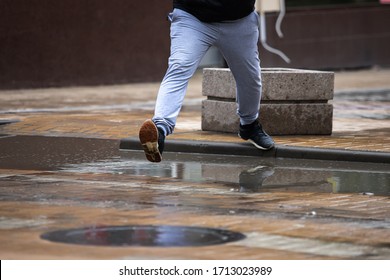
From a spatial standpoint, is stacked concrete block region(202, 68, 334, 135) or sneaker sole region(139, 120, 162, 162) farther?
stacked concrete block region(202, 68, 334, 135)

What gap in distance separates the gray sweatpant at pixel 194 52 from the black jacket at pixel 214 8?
0.06 meters

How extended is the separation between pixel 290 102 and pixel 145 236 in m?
5.41

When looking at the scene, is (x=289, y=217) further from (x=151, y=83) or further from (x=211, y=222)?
(x=151, y=83)

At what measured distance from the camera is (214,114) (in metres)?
12.2

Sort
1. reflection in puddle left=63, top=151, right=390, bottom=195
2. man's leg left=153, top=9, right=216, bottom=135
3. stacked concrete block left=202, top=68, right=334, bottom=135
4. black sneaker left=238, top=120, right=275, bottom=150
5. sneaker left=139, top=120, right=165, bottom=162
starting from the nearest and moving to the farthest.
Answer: reflection in puddle left=63, top=151, right=390, bottom=195 → sneaker left=139, top=120, right=165, bottom=162 → man's leg left=153, top=9, right=216, bottom=135 → black sneaker left=238, top=120, right=275, bottom=150 → stacked concrete block left=202, top=68, right=334, bottom=135

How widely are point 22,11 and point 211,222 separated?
42.4 feet

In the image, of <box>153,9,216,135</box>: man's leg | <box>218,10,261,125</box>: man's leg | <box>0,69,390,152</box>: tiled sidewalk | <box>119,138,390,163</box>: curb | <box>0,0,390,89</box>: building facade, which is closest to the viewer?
<box>153,9,216,135</box>: man's leg

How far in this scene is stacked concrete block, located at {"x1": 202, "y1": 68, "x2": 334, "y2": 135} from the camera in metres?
11.8

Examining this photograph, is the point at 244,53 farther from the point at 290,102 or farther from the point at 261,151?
the point at 290,102

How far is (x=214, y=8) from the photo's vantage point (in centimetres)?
959

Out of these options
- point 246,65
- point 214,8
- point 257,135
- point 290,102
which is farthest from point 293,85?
point 214,8

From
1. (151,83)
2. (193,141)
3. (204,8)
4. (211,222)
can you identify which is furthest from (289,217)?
(151,83)

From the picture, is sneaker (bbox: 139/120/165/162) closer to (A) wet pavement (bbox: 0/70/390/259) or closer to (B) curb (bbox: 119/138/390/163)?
(A) wet pavement (bbox: 0/70/390/259)

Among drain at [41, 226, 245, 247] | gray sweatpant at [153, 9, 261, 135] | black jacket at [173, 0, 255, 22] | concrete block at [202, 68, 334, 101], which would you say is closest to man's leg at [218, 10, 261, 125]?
gray sweatpant at [153, 9, 261, 135]
